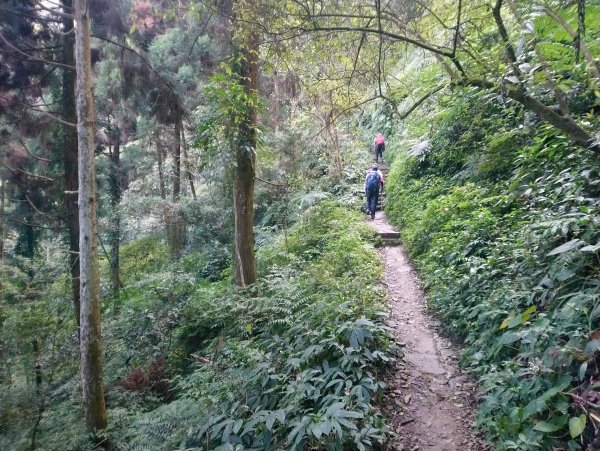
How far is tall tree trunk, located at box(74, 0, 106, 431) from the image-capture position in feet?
18.4

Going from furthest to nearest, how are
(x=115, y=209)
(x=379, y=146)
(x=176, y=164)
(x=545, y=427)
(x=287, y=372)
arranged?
(x=379, y=146) → (x=176, y=164) → (x=115, y=209) → (x=287, y=372) → (x=545, y=427)

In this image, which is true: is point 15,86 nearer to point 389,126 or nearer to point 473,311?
point 473,311

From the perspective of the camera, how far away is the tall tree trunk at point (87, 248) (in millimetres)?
5609

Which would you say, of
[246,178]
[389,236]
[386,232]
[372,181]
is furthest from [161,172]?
[389,236]

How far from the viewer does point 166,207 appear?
1327 centimetres

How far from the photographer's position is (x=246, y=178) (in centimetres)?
706

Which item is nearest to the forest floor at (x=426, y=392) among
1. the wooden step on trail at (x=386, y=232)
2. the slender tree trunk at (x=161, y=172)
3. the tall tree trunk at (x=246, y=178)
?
the tall tree trunk at (x=246, y=178)

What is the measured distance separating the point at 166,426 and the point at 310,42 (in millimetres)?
5463

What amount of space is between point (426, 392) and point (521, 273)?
183 cm

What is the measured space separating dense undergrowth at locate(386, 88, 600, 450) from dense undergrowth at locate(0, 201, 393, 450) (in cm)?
110

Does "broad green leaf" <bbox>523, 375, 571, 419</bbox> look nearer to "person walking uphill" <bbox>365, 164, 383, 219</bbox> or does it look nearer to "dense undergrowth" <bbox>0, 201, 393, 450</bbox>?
"dense undergrowth" <bbox>0, 201, 393, 450</bbox>

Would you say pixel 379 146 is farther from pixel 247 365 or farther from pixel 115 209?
pixel 247 365

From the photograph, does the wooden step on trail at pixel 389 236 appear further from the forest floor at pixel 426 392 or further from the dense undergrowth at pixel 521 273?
the forest floor at pixel 426 392

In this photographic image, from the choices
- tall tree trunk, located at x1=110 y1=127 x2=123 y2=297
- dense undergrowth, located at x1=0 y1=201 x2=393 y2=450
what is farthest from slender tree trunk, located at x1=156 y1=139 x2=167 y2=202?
dense undergrowth, located at x1=0 y1=201 x2=393 y2=450
